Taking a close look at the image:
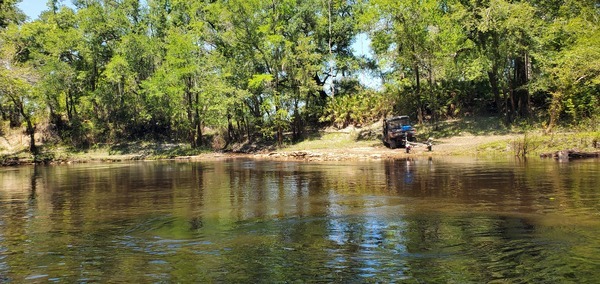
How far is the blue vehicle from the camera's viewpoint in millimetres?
36562

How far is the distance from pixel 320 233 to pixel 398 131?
93.4 feet

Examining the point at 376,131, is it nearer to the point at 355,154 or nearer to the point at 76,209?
the point at 355,154

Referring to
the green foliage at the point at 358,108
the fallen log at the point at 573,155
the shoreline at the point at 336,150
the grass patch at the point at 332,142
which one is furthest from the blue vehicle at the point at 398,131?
the fallen log at the point at 573,155

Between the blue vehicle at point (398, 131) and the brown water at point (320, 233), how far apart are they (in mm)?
18993

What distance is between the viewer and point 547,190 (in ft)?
46.1

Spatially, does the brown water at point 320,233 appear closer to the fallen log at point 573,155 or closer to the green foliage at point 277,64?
the fallen log at point 573,155

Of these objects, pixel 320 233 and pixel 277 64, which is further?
pixel 277 64

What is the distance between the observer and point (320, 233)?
31.2 feet

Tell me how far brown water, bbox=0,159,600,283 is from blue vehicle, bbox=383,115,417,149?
18993 mm

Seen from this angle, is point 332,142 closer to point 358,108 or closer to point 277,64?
point 358,108

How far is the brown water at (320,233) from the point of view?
6.87 m

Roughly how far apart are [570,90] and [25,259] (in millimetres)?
36298

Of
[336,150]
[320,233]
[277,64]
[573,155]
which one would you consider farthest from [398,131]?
[320,233]

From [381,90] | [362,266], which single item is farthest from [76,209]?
[381,90]
